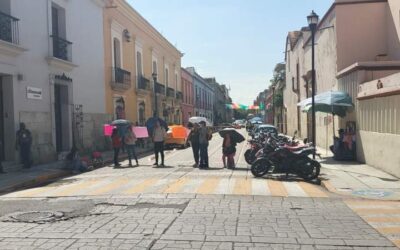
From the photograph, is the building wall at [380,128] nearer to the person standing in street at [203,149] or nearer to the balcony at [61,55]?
the person standing in street at [203,149]

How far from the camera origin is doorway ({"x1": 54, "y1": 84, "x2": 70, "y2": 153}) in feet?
70.3

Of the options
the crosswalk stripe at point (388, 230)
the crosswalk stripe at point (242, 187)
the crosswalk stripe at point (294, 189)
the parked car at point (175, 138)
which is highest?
the parked car at point (175, 138)

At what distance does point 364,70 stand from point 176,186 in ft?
27.4

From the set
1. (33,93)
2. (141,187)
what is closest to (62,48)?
(33,93)

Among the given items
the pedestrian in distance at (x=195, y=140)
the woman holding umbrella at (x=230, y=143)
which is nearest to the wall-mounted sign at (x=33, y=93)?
the pedestrian in distance at (x=195, y=140)

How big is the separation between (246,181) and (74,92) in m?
12.0

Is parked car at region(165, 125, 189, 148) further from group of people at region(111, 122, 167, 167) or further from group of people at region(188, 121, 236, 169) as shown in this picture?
group of people at region(188, 121, 236, 169)

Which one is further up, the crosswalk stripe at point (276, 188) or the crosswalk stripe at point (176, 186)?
the crosswalk stripe at point (176, 186)

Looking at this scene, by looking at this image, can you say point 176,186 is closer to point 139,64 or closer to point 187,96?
point 139,64

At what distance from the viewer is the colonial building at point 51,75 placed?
17031 mm

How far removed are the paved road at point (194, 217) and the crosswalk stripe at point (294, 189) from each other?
27mm

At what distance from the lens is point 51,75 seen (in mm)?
19703

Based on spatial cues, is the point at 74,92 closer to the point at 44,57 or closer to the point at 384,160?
the point at 44,57

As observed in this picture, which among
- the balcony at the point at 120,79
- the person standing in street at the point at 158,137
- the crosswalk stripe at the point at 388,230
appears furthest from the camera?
the balcony at the point at 120,79
